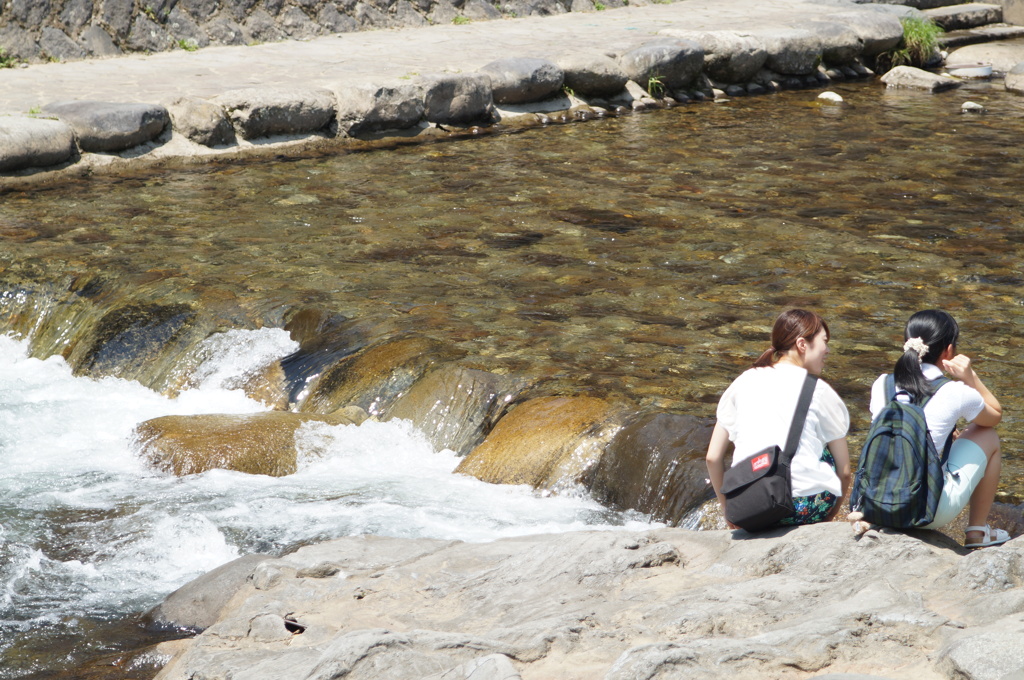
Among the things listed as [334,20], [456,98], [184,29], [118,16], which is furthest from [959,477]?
[334,20]

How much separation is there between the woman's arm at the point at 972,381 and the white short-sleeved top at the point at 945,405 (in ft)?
0.08

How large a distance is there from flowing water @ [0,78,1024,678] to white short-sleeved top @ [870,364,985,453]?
1.17m

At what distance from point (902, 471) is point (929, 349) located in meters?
0.49

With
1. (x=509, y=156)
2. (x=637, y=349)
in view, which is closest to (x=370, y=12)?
(x=509, y=156)

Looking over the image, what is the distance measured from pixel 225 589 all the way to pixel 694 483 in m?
2.20

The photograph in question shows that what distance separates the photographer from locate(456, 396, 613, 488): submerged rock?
5.73 meters

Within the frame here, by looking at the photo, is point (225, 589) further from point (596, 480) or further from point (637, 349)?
point (637, 349)

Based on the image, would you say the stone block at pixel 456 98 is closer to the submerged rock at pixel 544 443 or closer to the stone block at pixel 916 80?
the stone block at pixel 916 80

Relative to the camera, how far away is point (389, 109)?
39.0 ft

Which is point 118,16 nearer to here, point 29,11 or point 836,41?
point 29,11

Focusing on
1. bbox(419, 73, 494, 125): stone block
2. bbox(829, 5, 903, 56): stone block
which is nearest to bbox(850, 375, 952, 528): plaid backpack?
bbox(419, 73, 494, 125): stone block

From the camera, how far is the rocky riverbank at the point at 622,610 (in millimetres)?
3100

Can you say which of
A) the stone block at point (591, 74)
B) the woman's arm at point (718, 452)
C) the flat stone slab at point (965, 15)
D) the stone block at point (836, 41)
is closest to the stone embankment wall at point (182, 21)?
the stone block at point (591, 74)

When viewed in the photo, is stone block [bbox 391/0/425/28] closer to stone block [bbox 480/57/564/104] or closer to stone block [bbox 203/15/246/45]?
stone block [bbox 203/15/246/45]
